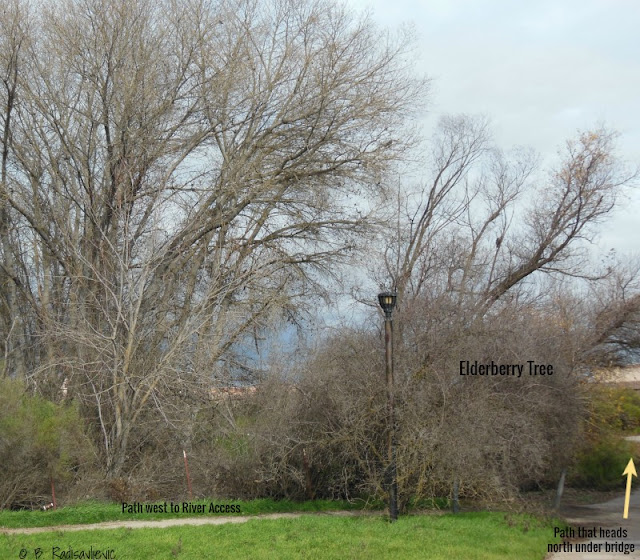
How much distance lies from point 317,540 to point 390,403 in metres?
3.22

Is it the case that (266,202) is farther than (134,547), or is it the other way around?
(266,202)

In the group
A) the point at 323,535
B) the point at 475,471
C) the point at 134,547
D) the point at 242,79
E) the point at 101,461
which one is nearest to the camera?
the point at 134,547

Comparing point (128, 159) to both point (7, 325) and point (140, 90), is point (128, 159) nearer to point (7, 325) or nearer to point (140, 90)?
point (140, 90)

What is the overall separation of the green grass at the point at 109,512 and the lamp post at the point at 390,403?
208 centimetres

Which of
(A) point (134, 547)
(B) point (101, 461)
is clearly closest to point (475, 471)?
(A) point (134, 547)

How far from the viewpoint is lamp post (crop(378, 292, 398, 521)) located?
45.1 feet

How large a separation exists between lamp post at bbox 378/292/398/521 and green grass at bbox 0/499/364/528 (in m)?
2.08

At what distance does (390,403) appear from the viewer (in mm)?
14125

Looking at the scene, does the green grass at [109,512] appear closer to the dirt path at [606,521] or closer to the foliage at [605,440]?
the dirt path at [606,521]

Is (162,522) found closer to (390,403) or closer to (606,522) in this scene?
(390,403)

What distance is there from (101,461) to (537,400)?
9.72 m

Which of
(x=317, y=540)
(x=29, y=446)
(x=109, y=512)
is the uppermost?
(x=29, y=446)

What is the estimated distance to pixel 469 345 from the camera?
49.2 feet

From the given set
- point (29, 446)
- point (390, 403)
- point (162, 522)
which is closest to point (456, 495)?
point (390, 403)
